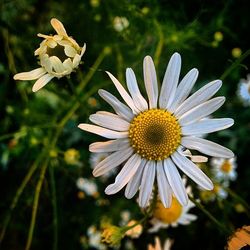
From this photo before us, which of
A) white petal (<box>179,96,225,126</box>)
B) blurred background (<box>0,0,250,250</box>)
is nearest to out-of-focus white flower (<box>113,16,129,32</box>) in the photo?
blurred background (<box>0,0,250,250</box>)

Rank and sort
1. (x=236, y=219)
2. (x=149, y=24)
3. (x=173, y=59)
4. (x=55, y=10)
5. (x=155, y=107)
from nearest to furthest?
(x=173, y=59) → (x=155, y=107) → (x=149, y=24) → (x=236, y=219) → (x=55, y=10)

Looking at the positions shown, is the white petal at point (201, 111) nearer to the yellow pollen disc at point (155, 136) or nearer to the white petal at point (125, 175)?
the yellow pollen disc at point (155, 136)

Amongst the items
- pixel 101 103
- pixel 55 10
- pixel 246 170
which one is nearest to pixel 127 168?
pixel 101 103

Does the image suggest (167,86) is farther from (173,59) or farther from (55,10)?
(55,10)

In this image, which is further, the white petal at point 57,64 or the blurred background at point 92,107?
the blurred background at point 92,107

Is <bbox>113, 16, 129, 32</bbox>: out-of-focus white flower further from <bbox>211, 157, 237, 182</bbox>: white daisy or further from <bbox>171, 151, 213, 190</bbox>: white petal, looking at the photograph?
<bbox>171, 151, 213, 190</bbox>: white petal

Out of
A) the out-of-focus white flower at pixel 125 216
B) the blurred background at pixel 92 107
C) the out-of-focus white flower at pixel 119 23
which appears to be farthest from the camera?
the out-of-focus white flower at pixel 125 216

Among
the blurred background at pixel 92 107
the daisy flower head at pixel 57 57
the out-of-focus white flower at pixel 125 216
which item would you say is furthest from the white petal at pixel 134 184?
the out-of-focus white flower at pixel 125 216
